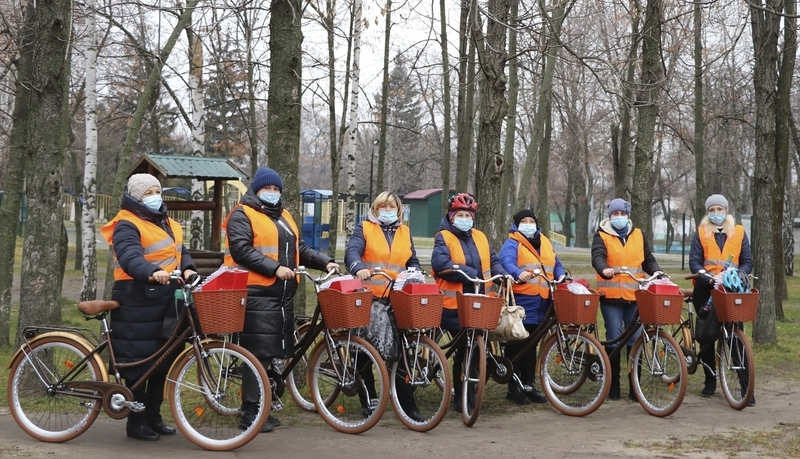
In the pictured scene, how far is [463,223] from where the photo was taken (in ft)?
24.6

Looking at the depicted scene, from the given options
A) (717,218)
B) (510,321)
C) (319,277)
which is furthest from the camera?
(717,218)

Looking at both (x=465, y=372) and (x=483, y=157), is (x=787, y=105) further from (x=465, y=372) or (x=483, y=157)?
(x=465, y=372)

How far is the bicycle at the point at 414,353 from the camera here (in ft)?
22.1

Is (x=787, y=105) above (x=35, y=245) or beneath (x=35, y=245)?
above

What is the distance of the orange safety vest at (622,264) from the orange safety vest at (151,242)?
381 cm

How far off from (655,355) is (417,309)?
85.3 inches

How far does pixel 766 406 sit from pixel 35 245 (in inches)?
260

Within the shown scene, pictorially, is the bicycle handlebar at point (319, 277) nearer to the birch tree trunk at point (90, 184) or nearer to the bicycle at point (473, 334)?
the bicycle at point (473, 334)

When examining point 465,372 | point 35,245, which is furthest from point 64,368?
point 465,372

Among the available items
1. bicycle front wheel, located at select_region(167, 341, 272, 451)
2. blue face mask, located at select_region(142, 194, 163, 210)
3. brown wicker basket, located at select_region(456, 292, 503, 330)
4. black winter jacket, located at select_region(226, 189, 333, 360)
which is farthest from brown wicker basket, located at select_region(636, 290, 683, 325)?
blue face mask, located at select_region(142, 194, 163, 210)

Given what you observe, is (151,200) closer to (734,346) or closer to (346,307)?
(346,307)

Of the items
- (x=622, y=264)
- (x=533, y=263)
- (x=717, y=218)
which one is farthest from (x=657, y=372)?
(x=717, y=218)

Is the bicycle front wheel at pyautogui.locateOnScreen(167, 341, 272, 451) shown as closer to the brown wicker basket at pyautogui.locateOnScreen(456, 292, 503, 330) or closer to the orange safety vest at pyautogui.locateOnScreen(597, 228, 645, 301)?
the brown wicker basket at pyautogui.locateOnScreen(456, 292, 503, 330)

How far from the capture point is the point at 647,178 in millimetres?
11188
